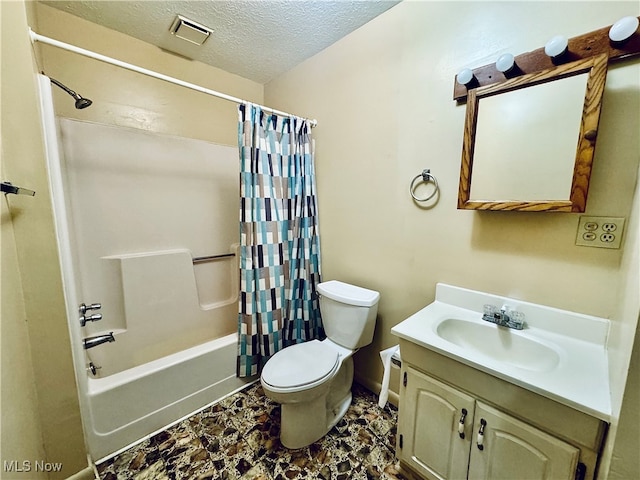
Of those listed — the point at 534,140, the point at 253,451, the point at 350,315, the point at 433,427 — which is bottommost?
the point at 253,451

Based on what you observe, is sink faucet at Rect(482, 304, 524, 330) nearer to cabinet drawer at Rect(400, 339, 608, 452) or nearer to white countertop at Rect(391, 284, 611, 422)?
white countertop at Rect(391, 284, 611, 422)

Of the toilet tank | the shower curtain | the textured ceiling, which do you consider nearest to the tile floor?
the shower curtain

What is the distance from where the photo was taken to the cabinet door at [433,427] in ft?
3.26

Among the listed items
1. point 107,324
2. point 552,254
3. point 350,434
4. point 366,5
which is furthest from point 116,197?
point 552,254

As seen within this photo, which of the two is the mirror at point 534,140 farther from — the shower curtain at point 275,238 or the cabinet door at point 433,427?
the shower curtain at point 275,238

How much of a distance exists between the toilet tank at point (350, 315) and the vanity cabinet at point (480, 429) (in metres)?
0.40

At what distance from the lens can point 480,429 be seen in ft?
3.07

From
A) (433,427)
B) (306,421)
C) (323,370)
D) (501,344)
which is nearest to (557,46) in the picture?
(501,344)

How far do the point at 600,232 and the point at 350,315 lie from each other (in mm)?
1143

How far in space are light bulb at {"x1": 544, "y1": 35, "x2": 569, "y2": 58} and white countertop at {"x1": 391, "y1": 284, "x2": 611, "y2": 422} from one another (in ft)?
3.22

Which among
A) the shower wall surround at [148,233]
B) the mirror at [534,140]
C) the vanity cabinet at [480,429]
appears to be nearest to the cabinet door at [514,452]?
the vanity cabinet at [480,429]

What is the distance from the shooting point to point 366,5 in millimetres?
1442

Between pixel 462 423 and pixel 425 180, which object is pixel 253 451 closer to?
pixel 462 423

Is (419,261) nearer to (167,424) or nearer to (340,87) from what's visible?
(340,87)
